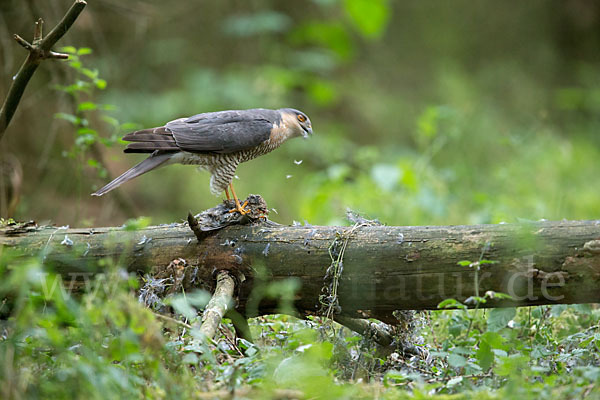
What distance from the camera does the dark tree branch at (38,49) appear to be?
2865mm

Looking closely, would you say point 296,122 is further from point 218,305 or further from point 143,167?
point 218,305

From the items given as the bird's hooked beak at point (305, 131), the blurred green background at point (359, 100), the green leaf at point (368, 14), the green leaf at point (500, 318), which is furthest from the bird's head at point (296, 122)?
the green leaf at point (368, 14)

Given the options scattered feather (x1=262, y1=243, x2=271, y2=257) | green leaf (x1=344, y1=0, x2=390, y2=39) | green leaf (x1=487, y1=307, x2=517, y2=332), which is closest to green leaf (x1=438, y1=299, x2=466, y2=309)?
green leaf (x1=487, y1=307, x2=517, y2=332)

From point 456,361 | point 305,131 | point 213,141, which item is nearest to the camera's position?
point 456,361

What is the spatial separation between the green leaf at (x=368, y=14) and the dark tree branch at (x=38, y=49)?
18.6 ft

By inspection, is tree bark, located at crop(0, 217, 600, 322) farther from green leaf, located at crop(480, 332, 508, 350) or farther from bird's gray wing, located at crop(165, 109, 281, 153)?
bird's gray wing, located at crop(165, 109, 281, 153)

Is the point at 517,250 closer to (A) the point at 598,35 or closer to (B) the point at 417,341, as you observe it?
(B) the point at 417,341

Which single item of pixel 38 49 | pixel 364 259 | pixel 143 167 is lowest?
pixel 364 259

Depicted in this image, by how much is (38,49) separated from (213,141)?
1.10 metres

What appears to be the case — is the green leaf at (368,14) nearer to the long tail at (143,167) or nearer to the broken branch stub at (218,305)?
the long tail at (143,167)

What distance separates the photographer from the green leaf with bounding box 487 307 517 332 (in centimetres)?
276

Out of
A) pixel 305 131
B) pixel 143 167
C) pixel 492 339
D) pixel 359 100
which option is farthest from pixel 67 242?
pixel 359 100

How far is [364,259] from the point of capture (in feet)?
9.20

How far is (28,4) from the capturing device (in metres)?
4.72
